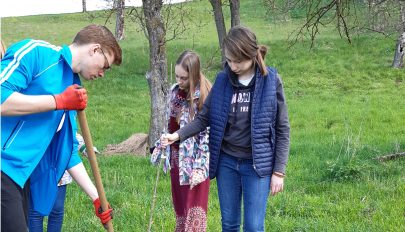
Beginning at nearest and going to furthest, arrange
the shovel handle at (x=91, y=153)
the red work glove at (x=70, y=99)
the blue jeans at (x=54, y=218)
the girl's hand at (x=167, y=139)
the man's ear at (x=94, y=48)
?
the red work glove at (x=70, y=99) < the man's ear at (x=94, y=48) < the shovel handle at (x=91, y=153) < the girl's hand at (x=167, y=139) < the blue jeans at (x=54, y=218)

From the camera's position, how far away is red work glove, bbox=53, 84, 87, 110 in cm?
273

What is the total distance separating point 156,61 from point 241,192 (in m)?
5.00

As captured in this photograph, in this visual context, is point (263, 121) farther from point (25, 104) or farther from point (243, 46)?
point (25, 104)

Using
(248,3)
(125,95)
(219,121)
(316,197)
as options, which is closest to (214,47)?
(125,95)

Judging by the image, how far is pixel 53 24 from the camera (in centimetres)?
3225

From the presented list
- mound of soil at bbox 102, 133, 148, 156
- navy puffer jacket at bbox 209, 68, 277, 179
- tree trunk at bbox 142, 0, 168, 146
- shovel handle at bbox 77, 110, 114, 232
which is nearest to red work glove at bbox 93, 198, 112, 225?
shovel handle at bbox 77, 110, 114, 232

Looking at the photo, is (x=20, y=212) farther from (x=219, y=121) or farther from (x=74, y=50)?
(x=219, y=121)

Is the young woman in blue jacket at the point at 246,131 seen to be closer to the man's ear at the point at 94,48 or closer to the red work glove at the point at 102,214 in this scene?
the red work glove at the point at 102,214

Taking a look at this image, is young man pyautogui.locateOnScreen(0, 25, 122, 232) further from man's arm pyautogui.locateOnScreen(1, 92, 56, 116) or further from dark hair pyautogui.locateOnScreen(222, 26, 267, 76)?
dark hair pyautogui.locateOnScreen(222, 26, 267, 76)

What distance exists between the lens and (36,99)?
2.68 meters

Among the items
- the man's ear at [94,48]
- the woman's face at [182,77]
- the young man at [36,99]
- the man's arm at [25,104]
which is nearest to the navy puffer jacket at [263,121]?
the woman's face at [182,77]

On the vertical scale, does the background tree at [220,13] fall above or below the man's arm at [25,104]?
below

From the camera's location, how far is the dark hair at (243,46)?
375cm

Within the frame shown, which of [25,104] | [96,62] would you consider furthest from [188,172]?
[25,104]
